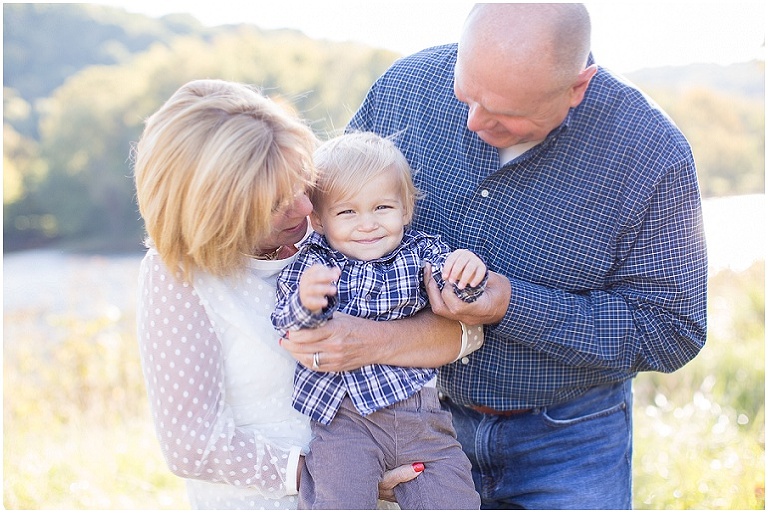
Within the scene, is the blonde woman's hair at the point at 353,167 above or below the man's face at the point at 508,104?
below

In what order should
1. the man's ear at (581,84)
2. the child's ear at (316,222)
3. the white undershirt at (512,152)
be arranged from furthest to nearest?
the white undershirt at (512,152) → the man's ear at (581,84) → the child's ear at (316,222)

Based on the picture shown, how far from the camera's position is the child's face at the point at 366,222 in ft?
7.06

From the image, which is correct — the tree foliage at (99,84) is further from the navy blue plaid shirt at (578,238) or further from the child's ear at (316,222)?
the child's ear at (316,222)

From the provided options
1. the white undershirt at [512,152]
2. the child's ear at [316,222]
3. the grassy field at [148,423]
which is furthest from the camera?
the grassy field at [148,423]

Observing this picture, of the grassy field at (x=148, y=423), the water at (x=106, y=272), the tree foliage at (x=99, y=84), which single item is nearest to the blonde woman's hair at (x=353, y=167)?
the water at (x=106, y=272)

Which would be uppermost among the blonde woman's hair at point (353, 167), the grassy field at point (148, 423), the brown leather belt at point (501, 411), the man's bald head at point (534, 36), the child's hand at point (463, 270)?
the man's bald head at point (534, 36)

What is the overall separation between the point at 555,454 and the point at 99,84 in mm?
19980

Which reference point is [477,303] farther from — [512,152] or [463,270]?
[512,152]

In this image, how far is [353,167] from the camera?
2.17 meters

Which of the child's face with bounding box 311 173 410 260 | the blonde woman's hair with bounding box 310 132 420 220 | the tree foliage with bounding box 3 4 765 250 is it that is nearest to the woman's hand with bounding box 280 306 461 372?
the child's face with bounding box 311 173 410 260

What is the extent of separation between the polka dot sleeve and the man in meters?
0.66

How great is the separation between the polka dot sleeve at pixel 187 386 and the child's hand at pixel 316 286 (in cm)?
29

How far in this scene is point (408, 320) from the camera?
2162 mm

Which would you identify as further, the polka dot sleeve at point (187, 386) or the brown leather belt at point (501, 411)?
the brown leather belt at point (501, 411)
